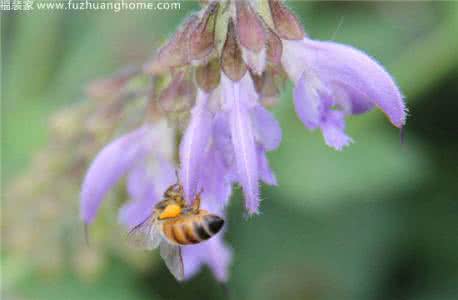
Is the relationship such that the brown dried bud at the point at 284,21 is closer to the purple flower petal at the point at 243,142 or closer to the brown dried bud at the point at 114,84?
the purple flower petal at the point at 243,142

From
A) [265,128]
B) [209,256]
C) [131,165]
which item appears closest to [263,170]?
[265,128]

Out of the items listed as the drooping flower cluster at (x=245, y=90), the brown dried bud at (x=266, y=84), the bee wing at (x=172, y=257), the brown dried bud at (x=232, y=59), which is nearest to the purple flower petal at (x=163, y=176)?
the drooping flower cluster at (x=245, y=90)

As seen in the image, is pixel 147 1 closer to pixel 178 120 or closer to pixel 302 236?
pixel 302 236

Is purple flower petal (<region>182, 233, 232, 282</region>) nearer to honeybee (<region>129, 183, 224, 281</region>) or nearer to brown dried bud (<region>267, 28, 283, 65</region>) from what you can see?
honeybee (<region>129, 183, 224, 281</region>)

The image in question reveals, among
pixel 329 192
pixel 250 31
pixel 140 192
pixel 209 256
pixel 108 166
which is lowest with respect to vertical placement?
pixel 329 192

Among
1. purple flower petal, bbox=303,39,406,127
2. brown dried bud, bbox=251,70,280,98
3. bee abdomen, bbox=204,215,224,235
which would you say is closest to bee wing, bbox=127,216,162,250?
bee abdomen, bbox=204,215,224,235

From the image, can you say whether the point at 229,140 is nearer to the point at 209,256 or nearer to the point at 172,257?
the point at 172,257
